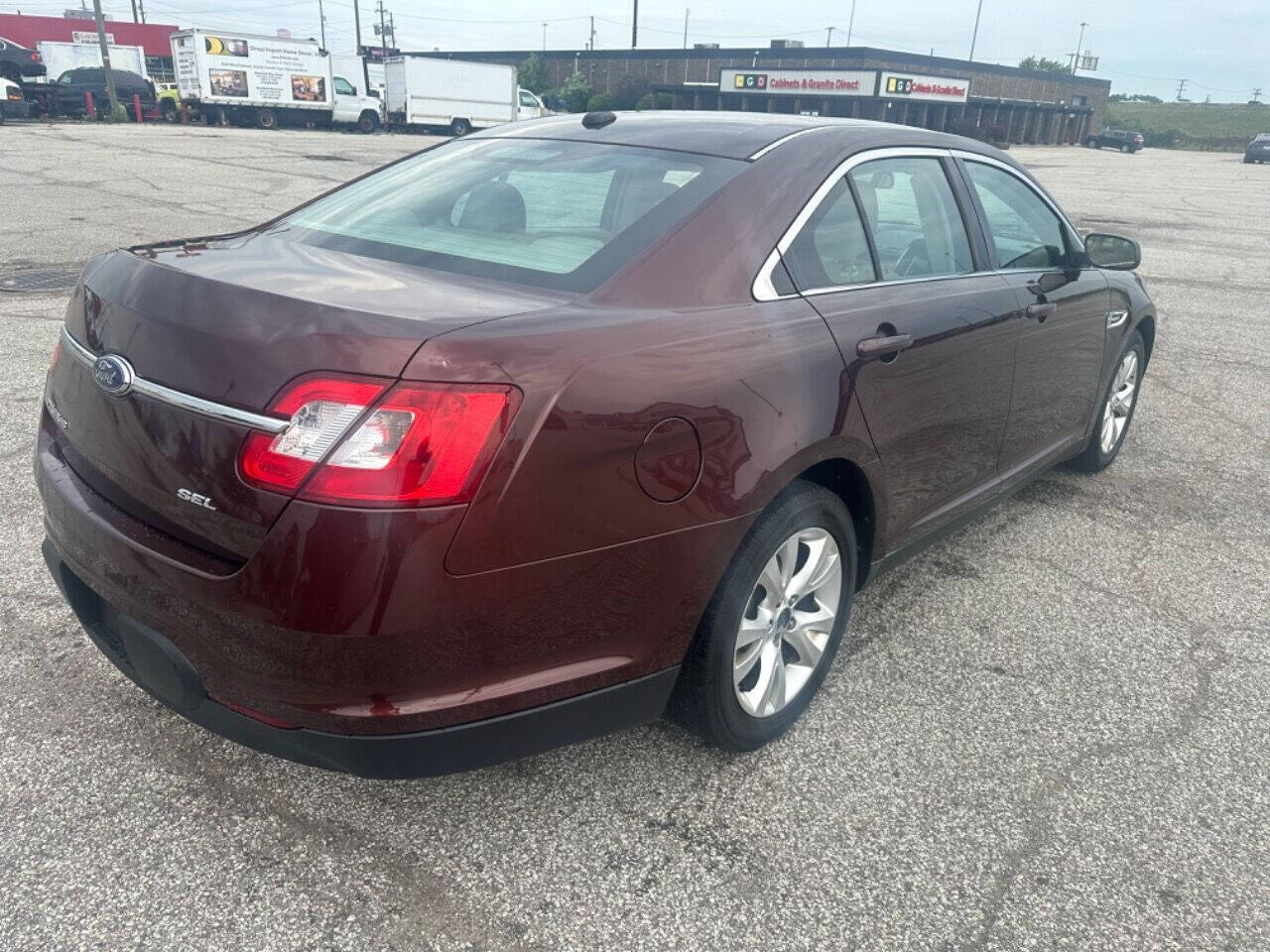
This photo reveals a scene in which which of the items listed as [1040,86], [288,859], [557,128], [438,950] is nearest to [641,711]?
[438,950]

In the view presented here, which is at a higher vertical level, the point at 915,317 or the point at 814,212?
the point at 814,212

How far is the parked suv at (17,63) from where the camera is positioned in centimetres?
3296

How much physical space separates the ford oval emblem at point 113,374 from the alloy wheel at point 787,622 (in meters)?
1.46

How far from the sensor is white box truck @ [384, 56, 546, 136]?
127ft

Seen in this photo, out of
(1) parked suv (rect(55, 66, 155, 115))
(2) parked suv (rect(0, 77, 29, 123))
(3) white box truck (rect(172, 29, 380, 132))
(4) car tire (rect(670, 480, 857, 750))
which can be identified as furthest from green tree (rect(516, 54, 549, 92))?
(4) car tire (rect(670, 480, 857, 750))

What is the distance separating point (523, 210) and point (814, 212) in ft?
2.65

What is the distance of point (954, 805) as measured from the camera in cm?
248

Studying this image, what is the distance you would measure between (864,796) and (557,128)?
2205 mm

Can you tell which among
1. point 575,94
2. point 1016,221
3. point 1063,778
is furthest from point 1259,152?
point 1063,778

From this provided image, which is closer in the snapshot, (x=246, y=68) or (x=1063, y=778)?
(x=1063, y=778)

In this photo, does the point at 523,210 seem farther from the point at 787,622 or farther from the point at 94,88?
the point at 94,88

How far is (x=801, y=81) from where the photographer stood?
173 ft

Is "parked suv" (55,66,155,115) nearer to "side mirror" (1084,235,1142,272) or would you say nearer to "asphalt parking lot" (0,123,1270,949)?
"asphalt parking lot" (0,123,1270,949)

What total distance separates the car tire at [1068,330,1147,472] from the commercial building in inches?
2123
